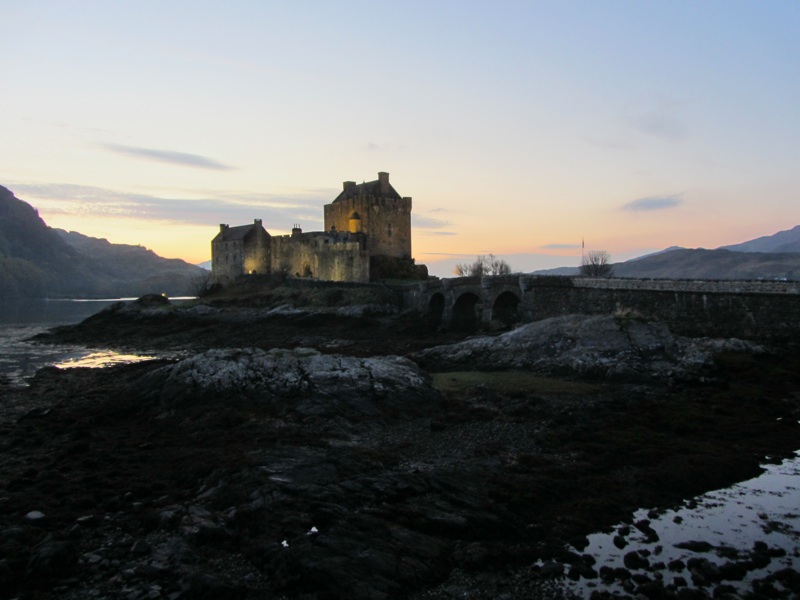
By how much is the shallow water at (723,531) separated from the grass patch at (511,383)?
9.28m

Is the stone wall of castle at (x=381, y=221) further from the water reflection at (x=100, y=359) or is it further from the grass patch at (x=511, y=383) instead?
the grass patch at (x=511, y=383)

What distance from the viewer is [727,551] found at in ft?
32.6

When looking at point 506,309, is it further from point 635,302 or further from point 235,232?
point 235,232

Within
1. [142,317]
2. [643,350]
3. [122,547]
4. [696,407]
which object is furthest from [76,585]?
[142,317]

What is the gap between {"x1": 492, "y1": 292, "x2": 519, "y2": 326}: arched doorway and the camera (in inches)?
1666

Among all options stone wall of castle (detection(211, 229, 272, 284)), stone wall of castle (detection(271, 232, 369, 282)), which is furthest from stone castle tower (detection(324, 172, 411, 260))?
stone wall of castle (detection(211, 229, 272, 284))

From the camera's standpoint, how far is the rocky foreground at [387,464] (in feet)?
29.5

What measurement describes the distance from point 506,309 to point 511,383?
801 inches

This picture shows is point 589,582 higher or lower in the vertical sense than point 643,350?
lower

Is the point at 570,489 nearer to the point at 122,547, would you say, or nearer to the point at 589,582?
the point at 589,582

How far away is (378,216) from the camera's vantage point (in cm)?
6341

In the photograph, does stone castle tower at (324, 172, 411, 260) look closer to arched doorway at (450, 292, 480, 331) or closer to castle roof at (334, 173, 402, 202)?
castle roof at (334, 173, 402, 202)

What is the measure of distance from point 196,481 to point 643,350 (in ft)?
64.8

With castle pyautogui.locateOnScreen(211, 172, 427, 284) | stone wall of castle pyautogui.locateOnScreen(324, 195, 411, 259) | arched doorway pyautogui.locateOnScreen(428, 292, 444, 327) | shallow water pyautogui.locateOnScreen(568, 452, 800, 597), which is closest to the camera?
shallow water pyautogui.locateOnScreen(568, 452, 800, 597)
